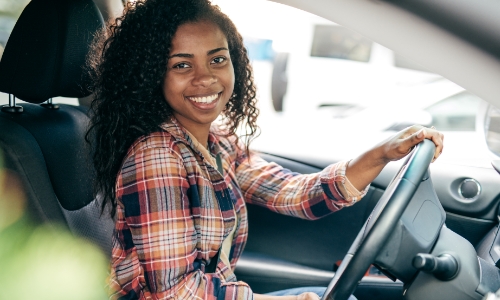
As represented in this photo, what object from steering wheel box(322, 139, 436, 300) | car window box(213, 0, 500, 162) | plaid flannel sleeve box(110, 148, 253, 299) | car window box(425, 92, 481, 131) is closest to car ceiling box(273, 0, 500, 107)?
steering wheel box(322, 139, 436, 300)

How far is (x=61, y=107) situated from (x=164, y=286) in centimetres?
73

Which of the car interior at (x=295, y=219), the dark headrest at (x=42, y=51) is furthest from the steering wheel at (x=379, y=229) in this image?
the dark headrest at (x=42, y=51)

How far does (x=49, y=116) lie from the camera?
1649 millimetres

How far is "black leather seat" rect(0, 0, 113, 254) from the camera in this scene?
1.45m

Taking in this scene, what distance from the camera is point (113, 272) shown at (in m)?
1.43

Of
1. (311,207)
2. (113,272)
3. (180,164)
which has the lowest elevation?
(113,272)

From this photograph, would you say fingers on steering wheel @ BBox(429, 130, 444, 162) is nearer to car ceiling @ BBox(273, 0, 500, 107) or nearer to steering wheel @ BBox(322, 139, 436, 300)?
steering wheel @ BBox(322, 139, 436, 300)

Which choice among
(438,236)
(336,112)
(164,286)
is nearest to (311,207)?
(438,236)

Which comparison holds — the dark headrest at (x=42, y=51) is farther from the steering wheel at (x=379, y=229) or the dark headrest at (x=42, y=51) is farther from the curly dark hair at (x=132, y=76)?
the steering wheel at (x=379, y=229)

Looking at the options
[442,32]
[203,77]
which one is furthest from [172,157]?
[442,32]

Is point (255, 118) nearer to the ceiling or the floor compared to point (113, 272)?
nearer to the ceiling

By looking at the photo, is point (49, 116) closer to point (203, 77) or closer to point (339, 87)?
point (203, 77)

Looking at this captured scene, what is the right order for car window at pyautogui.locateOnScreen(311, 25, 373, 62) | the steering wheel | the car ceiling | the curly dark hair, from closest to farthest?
the car ceiling, the steering wheel, the curly dark hair, car window at pyautogui.locateOnScreen(311, 25, 373, 62)

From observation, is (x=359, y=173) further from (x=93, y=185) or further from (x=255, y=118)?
(x=93, y=185)
